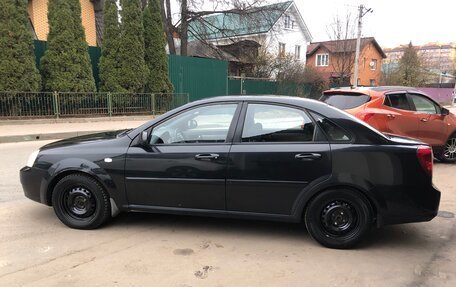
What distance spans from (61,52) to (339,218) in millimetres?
14711

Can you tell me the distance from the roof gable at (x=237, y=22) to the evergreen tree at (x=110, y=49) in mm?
9347

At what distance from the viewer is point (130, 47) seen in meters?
17.9

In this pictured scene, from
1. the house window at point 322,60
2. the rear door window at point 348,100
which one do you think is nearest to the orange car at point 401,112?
the rear door window at point 348,100

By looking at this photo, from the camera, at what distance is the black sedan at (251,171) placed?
13.3ft

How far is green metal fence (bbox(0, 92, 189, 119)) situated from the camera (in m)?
14.7

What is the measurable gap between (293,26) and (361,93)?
38.5 metres

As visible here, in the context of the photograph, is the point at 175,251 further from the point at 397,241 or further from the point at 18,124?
the point at 18,124

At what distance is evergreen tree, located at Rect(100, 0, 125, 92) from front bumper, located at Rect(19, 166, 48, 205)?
1332 cm

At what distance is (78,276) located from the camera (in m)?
3.53

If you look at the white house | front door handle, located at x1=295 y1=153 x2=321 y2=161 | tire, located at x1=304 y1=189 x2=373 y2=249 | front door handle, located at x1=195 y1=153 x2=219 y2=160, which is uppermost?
the white house

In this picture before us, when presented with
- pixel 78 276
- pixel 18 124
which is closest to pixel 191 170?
pixel 78 276

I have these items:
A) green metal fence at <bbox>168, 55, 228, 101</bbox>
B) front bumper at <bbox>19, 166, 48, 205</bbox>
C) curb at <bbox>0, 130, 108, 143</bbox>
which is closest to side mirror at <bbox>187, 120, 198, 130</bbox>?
front bumper at <bbox>19, 166, 48, 205</bbox>

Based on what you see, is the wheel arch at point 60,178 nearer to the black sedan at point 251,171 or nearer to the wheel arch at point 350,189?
the black sedan at point 251,171

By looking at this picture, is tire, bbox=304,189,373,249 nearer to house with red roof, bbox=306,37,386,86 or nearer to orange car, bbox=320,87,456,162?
orange car, bbox=320,87,456,162
